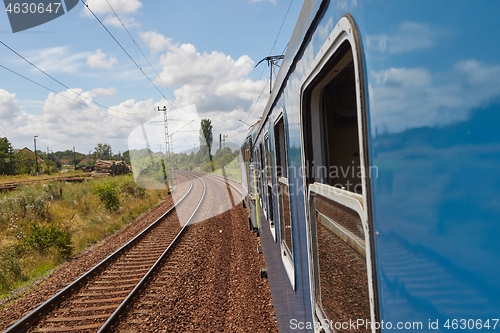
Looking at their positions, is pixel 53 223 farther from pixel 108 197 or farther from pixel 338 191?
pixel 338 191

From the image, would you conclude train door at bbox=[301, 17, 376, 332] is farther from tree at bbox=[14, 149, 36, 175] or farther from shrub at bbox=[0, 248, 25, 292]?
tree at bbox=[14, 149, 36, 175]

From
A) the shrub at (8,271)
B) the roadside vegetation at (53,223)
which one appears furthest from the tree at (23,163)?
the shrub at (8,271)

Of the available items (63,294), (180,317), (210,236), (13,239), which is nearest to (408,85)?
(180,317)

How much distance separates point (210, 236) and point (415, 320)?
12.0 meters

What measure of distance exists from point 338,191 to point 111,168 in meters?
51.6

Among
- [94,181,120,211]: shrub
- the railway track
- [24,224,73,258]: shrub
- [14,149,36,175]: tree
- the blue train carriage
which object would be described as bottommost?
the railway track

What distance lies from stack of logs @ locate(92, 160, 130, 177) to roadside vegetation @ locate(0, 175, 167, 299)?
71.0 ft

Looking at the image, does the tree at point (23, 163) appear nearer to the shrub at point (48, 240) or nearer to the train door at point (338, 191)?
the shrub at point (48, 240)

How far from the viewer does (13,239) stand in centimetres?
1336

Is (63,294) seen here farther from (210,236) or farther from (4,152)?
(4,152)

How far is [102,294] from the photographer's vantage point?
7723 millimetres

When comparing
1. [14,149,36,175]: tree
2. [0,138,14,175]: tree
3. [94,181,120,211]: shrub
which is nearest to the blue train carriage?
[94,181,120,211]: shrub

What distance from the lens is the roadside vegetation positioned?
1055cm

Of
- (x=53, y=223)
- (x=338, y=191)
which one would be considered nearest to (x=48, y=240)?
(x=53, y=223)
